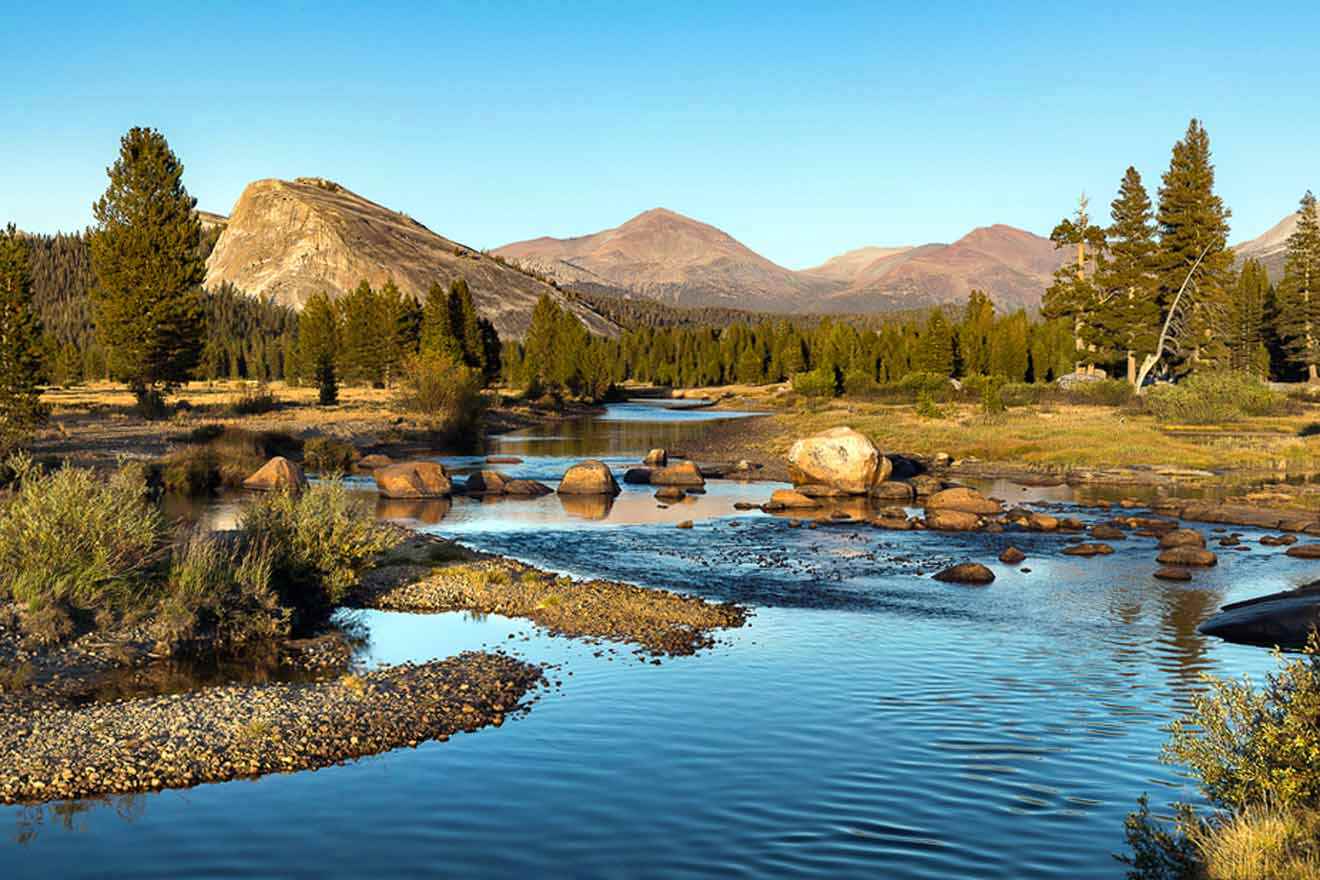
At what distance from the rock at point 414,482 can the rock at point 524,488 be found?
2162 millimetres

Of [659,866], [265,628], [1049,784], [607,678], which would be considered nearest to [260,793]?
[659,866]

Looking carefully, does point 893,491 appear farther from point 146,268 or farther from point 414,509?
point 146,268

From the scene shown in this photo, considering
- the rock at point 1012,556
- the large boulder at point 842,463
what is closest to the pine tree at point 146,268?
the large boulder at point 842,463

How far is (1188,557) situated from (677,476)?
20.9 m

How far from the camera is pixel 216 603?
1692 cm

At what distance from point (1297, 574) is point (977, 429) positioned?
35380 mm

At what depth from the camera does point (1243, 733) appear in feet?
28.1

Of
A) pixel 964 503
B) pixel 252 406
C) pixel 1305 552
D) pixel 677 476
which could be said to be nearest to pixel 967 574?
pixel 1305 552

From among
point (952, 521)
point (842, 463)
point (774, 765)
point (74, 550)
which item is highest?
point (74, 550)

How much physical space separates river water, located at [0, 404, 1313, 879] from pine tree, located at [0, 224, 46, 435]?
31.4 meters

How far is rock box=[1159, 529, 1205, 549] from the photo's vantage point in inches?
1076

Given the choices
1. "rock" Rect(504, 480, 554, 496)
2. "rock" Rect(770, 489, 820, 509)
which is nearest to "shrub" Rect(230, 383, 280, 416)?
"rock" Rect(504, 480, 554, 496)

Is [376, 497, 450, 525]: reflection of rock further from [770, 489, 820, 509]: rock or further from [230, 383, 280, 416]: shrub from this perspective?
[230, 383, 280, 416]: shrub

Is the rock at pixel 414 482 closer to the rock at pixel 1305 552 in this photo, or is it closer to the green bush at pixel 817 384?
the rock at pixel 1305 552
